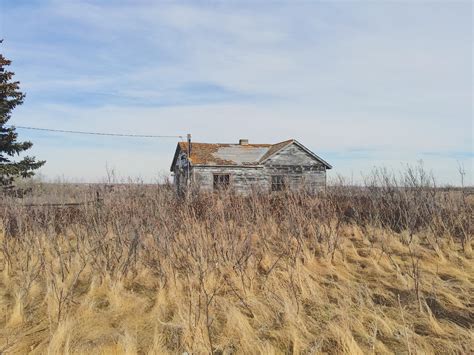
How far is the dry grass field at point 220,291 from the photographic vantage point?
11.3 feet

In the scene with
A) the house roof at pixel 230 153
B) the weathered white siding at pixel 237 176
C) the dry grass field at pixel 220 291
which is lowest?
the dry grass field at pixel 220 291

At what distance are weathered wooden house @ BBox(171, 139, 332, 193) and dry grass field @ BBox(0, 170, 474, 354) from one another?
1193cm

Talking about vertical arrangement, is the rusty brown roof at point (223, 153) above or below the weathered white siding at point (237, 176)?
above

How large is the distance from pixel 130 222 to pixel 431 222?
6.62 m

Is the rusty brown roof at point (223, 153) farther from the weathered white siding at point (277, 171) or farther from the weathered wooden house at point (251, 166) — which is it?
the weathered white siding at point (277, 171)

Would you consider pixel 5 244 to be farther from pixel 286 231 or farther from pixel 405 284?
pixel 405 284

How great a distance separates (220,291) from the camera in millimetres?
4883

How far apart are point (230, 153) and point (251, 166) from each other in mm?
1727

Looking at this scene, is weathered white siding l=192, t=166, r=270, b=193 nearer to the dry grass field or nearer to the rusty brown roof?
the rusty brown roof

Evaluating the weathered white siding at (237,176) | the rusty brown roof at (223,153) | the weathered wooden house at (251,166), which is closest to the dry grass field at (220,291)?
the weathered white siding at (237,176)

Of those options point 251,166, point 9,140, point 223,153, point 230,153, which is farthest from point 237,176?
point 9,140

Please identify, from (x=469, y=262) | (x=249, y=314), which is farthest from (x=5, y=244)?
(x=469, y=262)

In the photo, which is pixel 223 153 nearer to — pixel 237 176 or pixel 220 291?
pixel 237 176

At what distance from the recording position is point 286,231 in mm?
6871
